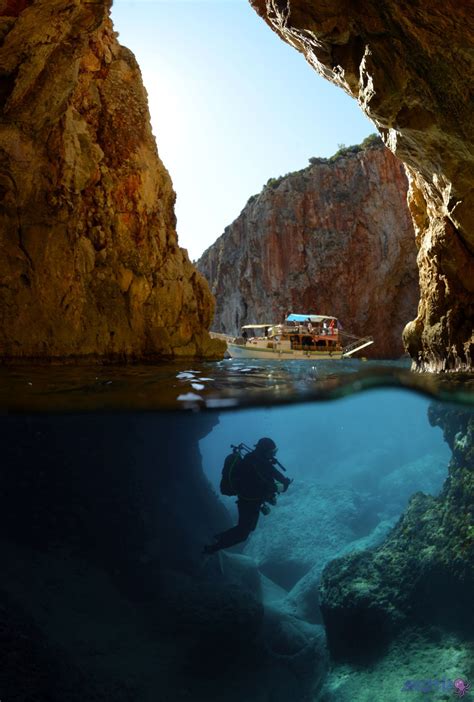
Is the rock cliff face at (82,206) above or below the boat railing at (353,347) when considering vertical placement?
above

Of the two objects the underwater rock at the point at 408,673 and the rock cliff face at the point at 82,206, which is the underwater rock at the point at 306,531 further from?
the rock cliff face at the point at 82,206

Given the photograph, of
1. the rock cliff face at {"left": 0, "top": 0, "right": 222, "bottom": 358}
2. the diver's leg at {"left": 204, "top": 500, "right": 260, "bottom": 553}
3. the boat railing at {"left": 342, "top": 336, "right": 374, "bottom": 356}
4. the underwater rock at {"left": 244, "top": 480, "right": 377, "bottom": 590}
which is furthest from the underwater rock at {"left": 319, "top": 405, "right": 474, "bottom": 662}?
the boat railing at {"left": 342, "top": 336, "right": 374, "bottom": 356}

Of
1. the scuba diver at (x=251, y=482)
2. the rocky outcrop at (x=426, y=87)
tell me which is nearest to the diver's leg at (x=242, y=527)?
the scuba diver at (x=251, y=482)

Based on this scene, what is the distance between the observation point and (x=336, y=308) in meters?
37.8

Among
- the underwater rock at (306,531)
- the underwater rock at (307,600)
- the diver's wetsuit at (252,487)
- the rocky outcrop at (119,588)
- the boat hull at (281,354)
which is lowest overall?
the underwater rock at (306,531)

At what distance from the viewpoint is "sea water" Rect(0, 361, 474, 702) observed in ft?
23.4

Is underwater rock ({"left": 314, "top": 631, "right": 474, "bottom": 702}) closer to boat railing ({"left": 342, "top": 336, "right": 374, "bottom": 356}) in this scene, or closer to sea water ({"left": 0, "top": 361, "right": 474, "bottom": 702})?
sea water ({"left": 0, "top": 361, "right": 474, "bottom": 702})

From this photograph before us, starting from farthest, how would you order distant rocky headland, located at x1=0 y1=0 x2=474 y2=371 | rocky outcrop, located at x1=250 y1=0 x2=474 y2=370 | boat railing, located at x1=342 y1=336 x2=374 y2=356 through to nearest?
1. boat railing, located at x1=342 y1=336 x2=374 y2=356
2. distant rocky headland, located at x1=0 y1=0 x2=474 y2=371
3. rocky outcrop, located at x1=250 y1=0 x2=474 y2=370

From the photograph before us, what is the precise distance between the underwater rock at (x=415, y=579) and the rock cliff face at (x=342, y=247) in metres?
25.2

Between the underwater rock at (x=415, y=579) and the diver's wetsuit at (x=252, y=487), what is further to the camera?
the diver's wetsuit at (x=252, y=487)

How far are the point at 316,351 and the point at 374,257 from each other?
16.0 m

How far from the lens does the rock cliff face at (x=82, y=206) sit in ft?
28.6

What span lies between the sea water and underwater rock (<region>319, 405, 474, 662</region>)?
6 cm

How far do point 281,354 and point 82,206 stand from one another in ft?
46.8
